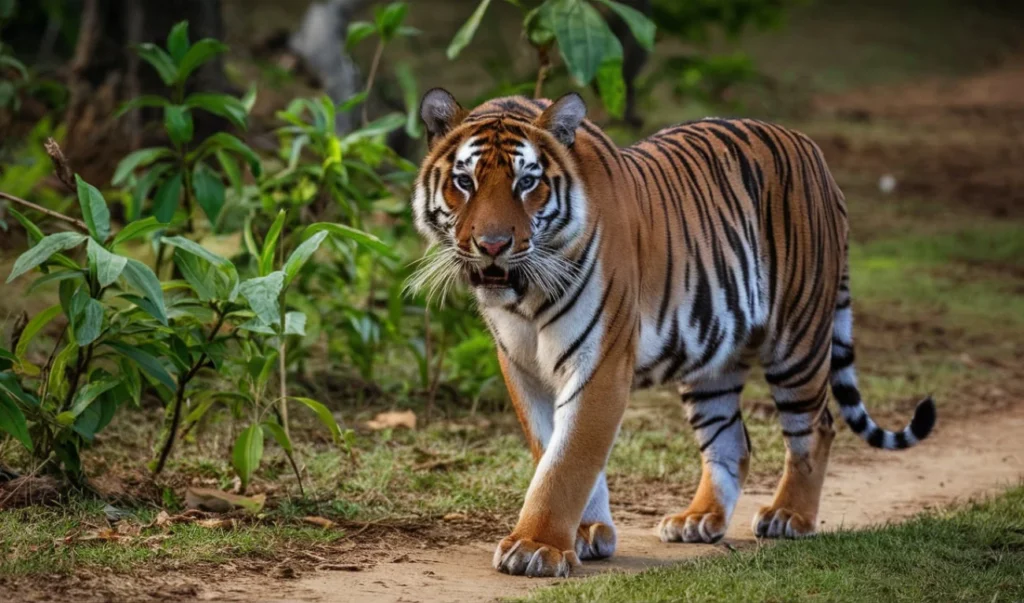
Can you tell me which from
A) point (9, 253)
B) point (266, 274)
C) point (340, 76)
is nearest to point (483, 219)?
point (266, 274)

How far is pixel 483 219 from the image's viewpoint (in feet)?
A: 12.1

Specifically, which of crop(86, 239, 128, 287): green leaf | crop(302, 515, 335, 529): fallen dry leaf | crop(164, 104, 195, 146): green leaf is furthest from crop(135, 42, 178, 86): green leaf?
crop(302, 515, 335, 529): fallen dry leaf

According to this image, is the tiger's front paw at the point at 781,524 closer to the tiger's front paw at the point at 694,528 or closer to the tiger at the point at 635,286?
the tiger at the point at 635,286

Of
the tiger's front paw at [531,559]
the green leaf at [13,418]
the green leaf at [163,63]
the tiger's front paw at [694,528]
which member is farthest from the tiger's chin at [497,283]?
the green leaf at [163,63]

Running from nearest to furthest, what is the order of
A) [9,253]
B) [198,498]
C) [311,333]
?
[198,498] < [311,333] < [9,253]

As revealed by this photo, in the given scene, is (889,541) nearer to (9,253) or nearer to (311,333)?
(311,333)

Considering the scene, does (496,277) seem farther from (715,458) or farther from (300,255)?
(715,458)

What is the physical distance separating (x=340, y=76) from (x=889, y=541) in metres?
7.23

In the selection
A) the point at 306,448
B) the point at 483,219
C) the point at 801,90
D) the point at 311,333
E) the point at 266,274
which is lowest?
the point at 306,448

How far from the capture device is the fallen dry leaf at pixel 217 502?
167 inches

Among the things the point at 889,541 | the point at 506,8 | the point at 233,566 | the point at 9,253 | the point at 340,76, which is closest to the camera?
the point at 233,566

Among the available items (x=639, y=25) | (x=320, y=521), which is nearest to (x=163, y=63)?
(x=639, y=25)

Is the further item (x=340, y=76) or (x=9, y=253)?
(x=340, y=76)

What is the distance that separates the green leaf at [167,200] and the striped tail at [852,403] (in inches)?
90.1
